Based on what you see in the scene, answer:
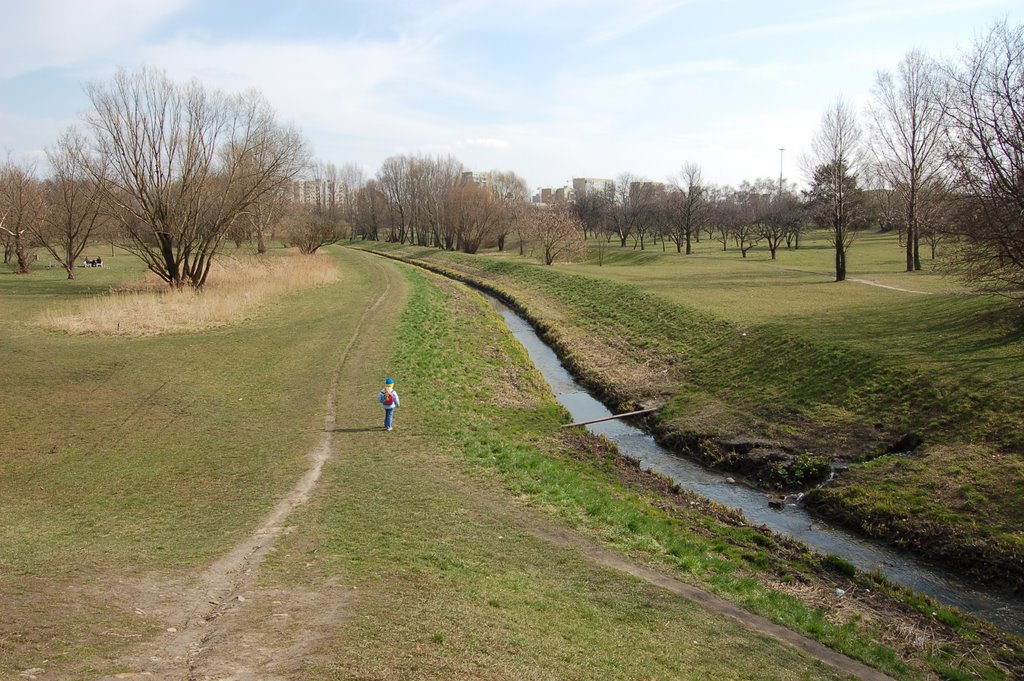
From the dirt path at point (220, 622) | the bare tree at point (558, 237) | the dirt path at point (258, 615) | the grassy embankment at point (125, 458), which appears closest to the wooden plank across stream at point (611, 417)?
the dirt path at point (258, 615)

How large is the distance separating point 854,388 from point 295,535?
50.2 ft

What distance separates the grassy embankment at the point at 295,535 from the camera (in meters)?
6.79

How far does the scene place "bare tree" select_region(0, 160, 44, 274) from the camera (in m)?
49.2

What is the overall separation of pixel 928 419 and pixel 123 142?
4118 centimetres

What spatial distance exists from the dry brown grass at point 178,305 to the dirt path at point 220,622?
66.6 ft

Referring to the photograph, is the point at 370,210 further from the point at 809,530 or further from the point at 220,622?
the point at 220,622

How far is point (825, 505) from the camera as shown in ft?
44.0

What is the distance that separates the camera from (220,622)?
7.01 metres

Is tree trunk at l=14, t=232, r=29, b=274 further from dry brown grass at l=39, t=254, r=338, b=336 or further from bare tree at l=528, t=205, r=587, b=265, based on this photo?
bare tree at l=528, t=205, r=587, b=265

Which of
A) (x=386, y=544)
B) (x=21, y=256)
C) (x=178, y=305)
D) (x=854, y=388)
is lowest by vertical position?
(x=386, y=544)

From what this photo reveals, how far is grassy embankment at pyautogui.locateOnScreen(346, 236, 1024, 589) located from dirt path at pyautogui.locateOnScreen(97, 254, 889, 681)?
5.27 metres

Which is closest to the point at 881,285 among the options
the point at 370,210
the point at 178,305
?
the point at 178,305

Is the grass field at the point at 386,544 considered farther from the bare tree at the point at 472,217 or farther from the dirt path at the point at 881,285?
the bare tree at the point at 472,217

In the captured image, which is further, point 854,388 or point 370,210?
point 370,210
